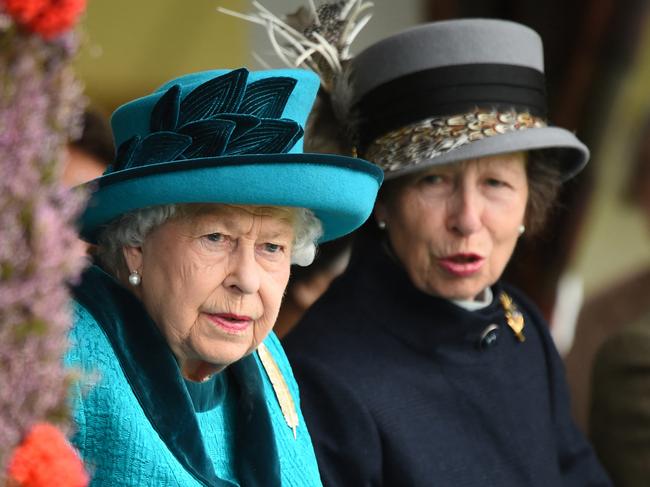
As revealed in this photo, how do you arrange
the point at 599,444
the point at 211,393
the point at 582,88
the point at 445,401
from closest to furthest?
the point at 211,393
the point at 445,401
the point at 599,444
the point at 582,88

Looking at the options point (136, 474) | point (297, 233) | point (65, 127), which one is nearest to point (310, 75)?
point (297, 233)

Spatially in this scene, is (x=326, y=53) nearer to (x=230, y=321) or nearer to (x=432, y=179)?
(x=432, y=179)

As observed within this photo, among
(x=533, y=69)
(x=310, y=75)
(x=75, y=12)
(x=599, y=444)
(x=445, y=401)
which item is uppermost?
(x=75, y=12)

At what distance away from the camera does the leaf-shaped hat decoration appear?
7.36 ft

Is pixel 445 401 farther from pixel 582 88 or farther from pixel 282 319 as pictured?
pixel 582 88

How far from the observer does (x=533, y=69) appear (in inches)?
132

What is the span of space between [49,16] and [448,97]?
1939mm

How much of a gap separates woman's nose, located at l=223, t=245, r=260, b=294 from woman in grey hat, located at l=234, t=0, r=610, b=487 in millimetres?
779

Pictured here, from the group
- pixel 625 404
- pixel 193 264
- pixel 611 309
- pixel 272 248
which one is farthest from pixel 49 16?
pixel 611 309

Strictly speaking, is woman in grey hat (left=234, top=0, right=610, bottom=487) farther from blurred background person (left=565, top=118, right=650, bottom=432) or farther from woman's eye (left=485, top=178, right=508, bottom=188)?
blurred background person (left=565, top=118, right=650, bottom=432)

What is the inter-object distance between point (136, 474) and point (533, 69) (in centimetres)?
178

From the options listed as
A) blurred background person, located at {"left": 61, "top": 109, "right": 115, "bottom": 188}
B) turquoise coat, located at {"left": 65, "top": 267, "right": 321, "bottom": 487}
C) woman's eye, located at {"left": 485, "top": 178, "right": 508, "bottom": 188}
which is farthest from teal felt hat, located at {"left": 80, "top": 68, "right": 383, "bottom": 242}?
blurred background person, located at {"left": 61, "top": 109, "right": 115, "bottom": 188}

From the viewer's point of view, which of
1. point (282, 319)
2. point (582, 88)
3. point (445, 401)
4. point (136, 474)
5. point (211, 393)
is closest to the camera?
point (136, 474)

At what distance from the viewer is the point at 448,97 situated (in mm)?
3205
